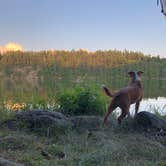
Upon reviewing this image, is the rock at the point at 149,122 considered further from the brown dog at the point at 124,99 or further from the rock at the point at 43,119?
the rock at the point at 43,119

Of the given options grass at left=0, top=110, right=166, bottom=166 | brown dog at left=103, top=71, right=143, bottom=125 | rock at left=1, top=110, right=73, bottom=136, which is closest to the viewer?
grass at left=0, top=110, right=166, bottom=166

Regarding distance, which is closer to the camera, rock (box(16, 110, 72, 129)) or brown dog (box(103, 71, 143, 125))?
rock (box(16, 110, 72, 129))

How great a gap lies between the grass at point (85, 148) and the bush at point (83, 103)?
1.39 m

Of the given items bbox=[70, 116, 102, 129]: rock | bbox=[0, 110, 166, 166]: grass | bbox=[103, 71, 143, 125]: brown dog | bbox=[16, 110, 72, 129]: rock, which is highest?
bbox=[103, 71, 143, 125]: brown dog

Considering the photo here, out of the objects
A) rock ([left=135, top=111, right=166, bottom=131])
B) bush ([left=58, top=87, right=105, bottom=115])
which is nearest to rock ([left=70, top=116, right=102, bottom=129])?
rock ([left=135, top=111, right=166, bottom=131])

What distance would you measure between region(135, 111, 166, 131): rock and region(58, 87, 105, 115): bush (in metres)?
1.48

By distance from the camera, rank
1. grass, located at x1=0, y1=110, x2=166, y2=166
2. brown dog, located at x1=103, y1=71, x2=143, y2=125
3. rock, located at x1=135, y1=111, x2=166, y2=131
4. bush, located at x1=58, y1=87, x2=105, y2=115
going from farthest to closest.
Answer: bush, located at x1=58, y1=87, x2=105, y2=115
brown dog, located at x1=103, y1=71, x2=143, y2=125
rock, located at x1=135, y1=111, x2=166, y2=131
grass, located at x1=0, y1=110, x2=166, y2=166

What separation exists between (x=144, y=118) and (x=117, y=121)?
Answer: 0.52 meters

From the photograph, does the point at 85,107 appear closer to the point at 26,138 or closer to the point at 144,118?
the point at 144,118

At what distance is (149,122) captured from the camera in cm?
590

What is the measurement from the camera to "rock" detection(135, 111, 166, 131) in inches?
231

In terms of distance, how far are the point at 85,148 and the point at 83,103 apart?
8.05 feet

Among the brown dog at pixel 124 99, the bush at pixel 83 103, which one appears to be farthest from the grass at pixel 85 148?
the bush at pixel 83 103

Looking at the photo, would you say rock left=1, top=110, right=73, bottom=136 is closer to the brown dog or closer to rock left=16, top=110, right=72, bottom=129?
rock left=16, top=110, right=72, bottom=129
